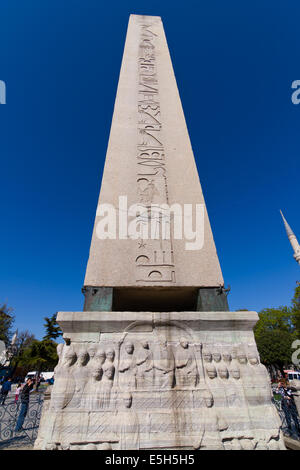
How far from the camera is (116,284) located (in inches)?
101

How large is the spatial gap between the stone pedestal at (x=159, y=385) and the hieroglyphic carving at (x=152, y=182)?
623 mm

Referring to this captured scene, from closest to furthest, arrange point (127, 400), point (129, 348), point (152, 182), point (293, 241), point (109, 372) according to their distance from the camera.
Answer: point (127, 400), point (109, 372), point (129, 348), point (152, 182), point (293, 241)

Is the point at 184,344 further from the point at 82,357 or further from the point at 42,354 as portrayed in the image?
the point at 42,354

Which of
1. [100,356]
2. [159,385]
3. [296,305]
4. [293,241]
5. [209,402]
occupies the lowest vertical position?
[209,402]

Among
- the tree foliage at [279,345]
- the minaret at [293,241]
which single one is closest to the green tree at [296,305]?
the tree foliage at [279,345]

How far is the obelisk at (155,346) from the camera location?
1.81 meters

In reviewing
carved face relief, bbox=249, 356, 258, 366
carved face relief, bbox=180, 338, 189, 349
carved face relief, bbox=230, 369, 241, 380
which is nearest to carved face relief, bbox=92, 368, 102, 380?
carved face relief, bbox=180, 338, 189, 349

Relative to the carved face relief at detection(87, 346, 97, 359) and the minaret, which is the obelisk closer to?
the carved face relief at detection(87, 346, 97, 359)

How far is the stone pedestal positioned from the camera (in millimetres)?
1781

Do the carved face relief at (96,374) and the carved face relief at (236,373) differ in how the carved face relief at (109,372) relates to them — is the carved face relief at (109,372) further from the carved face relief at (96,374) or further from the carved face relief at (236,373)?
the carved face relief at (236,373)

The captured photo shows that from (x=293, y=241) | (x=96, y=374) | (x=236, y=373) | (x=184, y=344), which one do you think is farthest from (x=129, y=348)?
(x=293, y=241)

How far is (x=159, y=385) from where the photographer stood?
195 cm

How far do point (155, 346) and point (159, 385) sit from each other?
300 millimetres
